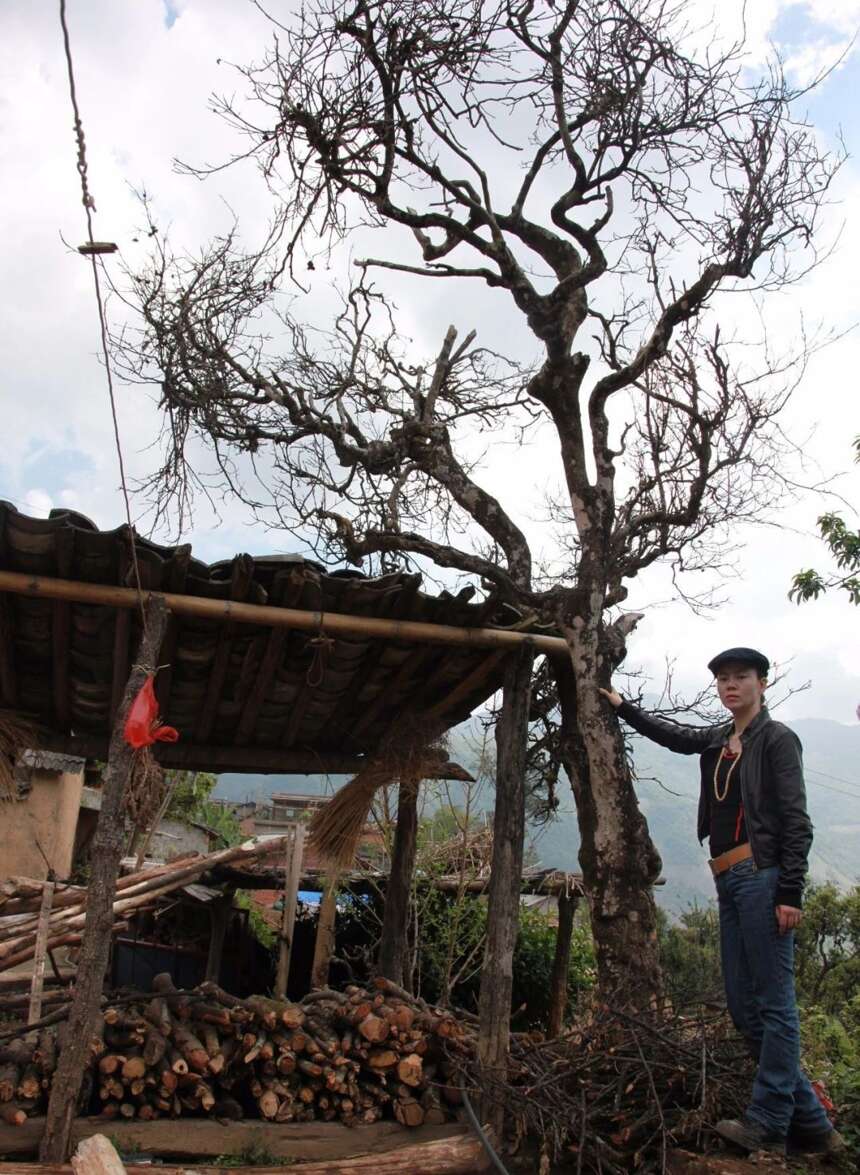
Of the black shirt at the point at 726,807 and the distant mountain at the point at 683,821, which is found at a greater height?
the distant mountain at the point at 683,821

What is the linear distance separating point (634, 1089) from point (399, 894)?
356 centimetres

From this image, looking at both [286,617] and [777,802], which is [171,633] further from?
[777,802]

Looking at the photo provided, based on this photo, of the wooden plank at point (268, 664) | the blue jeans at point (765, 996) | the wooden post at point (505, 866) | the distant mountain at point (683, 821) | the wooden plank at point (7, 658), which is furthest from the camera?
the distant mountain at point (683, 821)

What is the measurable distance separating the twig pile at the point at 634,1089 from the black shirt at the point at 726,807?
2.72 ft

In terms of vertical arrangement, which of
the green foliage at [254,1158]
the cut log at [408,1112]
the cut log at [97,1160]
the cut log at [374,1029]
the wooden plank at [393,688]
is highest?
the wooden plank at [393,688]

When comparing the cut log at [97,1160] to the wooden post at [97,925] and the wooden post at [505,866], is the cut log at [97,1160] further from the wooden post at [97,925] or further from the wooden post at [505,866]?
the wooden post at [505,866]

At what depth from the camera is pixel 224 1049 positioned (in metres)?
4.98

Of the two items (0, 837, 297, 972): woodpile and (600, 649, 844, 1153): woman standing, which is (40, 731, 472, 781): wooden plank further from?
(600, 649, 844, 1153): woman standing

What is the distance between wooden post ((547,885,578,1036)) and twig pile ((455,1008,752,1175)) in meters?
4.47

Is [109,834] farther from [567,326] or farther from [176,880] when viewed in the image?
[567,326]

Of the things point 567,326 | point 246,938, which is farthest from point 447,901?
point 567,326

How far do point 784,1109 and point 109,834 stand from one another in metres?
3.07

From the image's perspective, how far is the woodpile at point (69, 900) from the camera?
5.63 meters

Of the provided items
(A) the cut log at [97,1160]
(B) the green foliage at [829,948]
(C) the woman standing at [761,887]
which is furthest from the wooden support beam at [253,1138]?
(B) the green foliage at [829,948]
